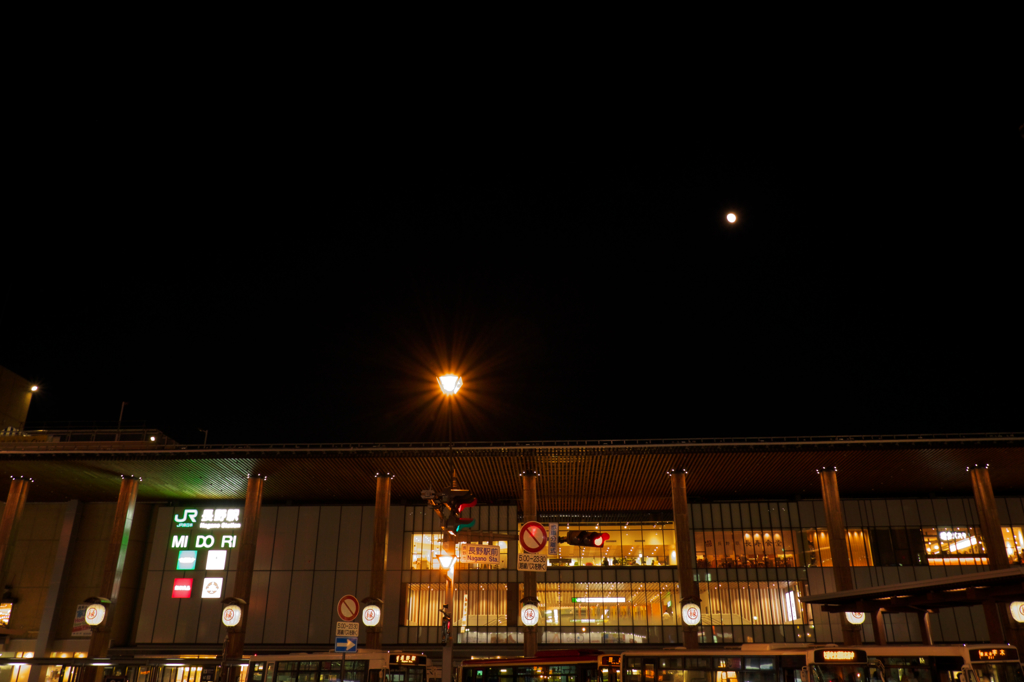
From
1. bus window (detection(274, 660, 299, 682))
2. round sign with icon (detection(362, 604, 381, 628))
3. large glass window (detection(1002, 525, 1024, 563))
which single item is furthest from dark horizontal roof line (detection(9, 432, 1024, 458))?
bus window (detection(274, 660, 299, 682))

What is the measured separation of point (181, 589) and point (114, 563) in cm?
598

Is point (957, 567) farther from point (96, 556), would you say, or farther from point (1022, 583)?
point (96, 556)

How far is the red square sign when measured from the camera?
41.7m

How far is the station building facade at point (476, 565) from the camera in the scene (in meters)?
38.3

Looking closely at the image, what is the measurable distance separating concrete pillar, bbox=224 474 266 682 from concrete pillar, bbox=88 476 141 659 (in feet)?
19.7

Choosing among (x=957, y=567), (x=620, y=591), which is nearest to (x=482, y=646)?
(x=620, y=591)

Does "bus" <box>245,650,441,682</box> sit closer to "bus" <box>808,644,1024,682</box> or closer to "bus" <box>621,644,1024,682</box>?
"bus" <box>621,644,1024,682</box>

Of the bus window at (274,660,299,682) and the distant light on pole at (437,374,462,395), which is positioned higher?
the distant light on pole at (437,374,462,395)

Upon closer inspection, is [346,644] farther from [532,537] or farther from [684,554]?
[684,554]

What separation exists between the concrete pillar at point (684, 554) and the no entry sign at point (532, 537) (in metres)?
19.6

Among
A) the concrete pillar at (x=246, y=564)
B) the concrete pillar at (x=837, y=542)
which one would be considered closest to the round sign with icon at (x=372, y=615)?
the concrete pillar at (x=246, y=564)

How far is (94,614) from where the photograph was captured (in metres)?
35.2

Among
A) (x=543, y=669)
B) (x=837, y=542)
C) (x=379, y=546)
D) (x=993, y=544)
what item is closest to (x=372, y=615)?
(x=379, y=546)

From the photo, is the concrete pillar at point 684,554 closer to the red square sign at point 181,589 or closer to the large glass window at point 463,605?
the large glass window at point 463,605
